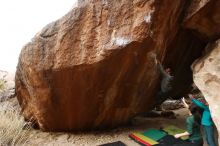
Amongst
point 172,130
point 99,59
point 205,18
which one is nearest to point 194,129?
point 172,130

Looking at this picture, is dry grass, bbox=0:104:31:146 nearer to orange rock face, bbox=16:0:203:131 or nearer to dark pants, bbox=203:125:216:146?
orange rock face, bbox=16:0:203:131

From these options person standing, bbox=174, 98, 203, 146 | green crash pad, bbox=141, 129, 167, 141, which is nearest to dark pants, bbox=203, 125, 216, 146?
person standing, bbox=174, 98, 203, 146

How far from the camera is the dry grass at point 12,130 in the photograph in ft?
17.3

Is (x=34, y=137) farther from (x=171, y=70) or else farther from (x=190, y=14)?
(x=190, y=14)

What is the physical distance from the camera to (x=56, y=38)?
507cm

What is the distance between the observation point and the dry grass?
5.27 metres

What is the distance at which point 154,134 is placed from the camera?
5.50 m

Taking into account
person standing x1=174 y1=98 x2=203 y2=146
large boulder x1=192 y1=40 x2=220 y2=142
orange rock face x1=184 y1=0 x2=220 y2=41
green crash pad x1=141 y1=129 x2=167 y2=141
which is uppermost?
orange rock face x1=184 y1=0 x2=220 y2=41

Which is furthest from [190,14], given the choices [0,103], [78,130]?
[0,103]

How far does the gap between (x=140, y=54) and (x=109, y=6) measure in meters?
0.80

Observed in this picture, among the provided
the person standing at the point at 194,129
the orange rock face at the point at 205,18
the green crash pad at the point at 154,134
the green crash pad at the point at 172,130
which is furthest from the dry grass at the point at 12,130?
the orange rock face at the point at 205,18

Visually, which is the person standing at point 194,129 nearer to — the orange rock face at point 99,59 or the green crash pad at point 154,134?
A: the green crash pad at point 154,134

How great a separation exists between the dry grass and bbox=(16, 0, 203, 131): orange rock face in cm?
28

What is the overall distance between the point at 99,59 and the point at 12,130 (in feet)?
6.17
